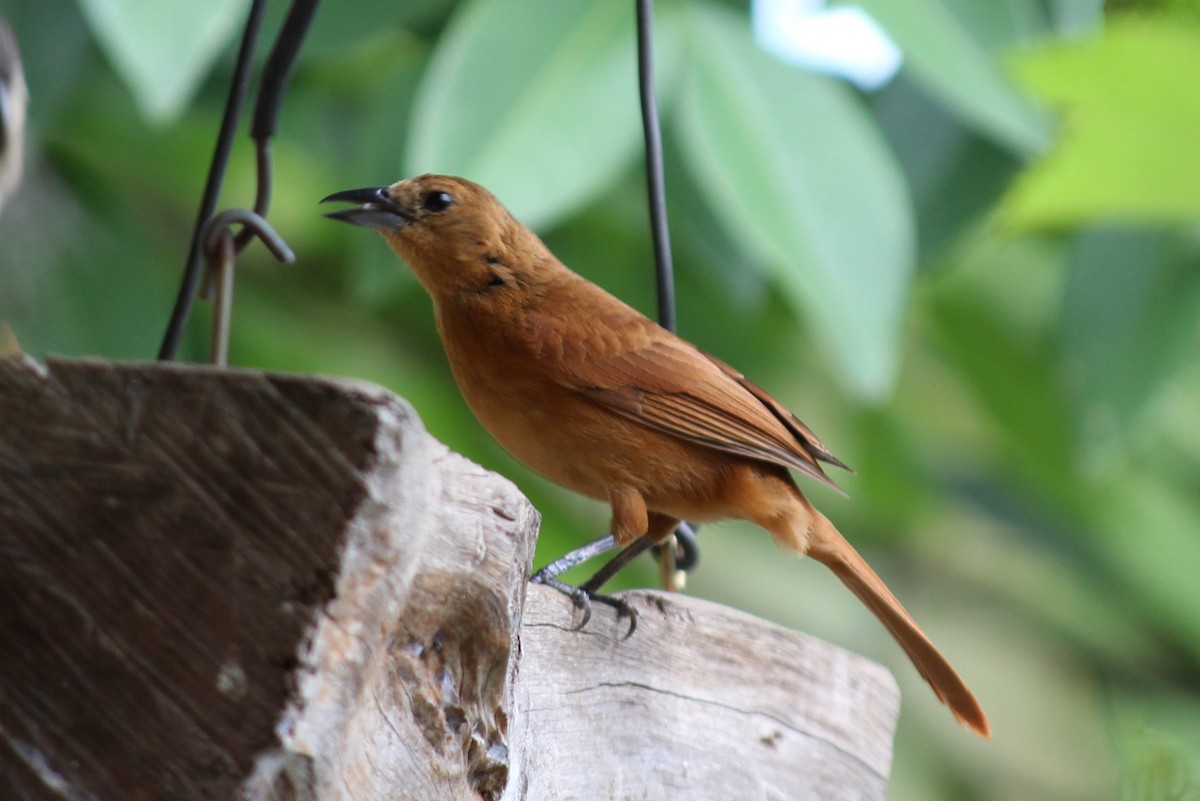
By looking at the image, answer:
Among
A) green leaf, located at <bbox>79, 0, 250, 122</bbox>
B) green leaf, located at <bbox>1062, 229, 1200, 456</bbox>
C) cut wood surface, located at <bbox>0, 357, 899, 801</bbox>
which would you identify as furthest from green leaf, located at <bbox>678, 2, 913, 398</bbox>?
cut wood surface, located at <bbox>0, 357, 899, 801</bbox>

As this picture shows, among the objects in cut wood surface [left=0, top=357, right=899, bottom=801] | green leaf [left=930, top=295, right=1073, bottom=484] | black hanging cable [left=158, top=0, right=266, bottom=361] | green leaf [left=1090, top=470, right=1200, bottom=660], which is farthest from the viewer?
green leaf [left=1090, top=470, right=1200, bottom=660]

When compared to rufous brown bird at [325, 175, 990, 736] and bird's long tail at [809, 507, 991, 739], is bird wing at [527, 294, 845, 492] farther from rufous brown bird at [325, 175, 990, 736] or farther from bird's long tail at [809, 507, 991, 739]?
bird's long tail at [809, 507, 991, 739]

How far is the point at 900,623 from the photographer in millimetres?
2326

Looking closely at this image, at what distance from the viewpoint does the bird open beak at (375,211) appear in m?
2.27

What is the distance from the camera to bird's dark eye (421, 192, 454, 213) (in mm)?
2324

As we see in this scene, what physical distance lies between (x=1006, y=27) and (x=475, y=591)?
6.21ft

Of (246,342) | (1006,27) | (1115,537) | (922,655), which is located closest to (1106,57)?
(1006,27)

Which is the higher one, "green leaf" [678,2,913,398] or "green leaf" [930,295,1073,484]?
"green leaf" [678,2,913,398]

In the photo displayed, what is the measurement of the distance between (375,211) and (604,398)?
52cm

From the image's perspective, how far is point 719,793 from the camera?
6.28 ft

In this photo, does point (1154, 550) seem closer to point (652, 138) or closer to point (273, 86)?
point (652, 138)

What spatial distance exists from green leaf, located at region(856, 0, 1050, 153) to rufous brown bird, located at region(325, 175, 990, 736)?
69cm

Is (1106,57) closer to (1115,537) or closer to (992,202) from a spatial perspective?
(992,202)

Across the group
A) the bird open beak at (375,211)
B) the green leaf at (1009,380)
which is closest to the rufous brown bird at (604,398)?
the bird open beak at (375,211)
